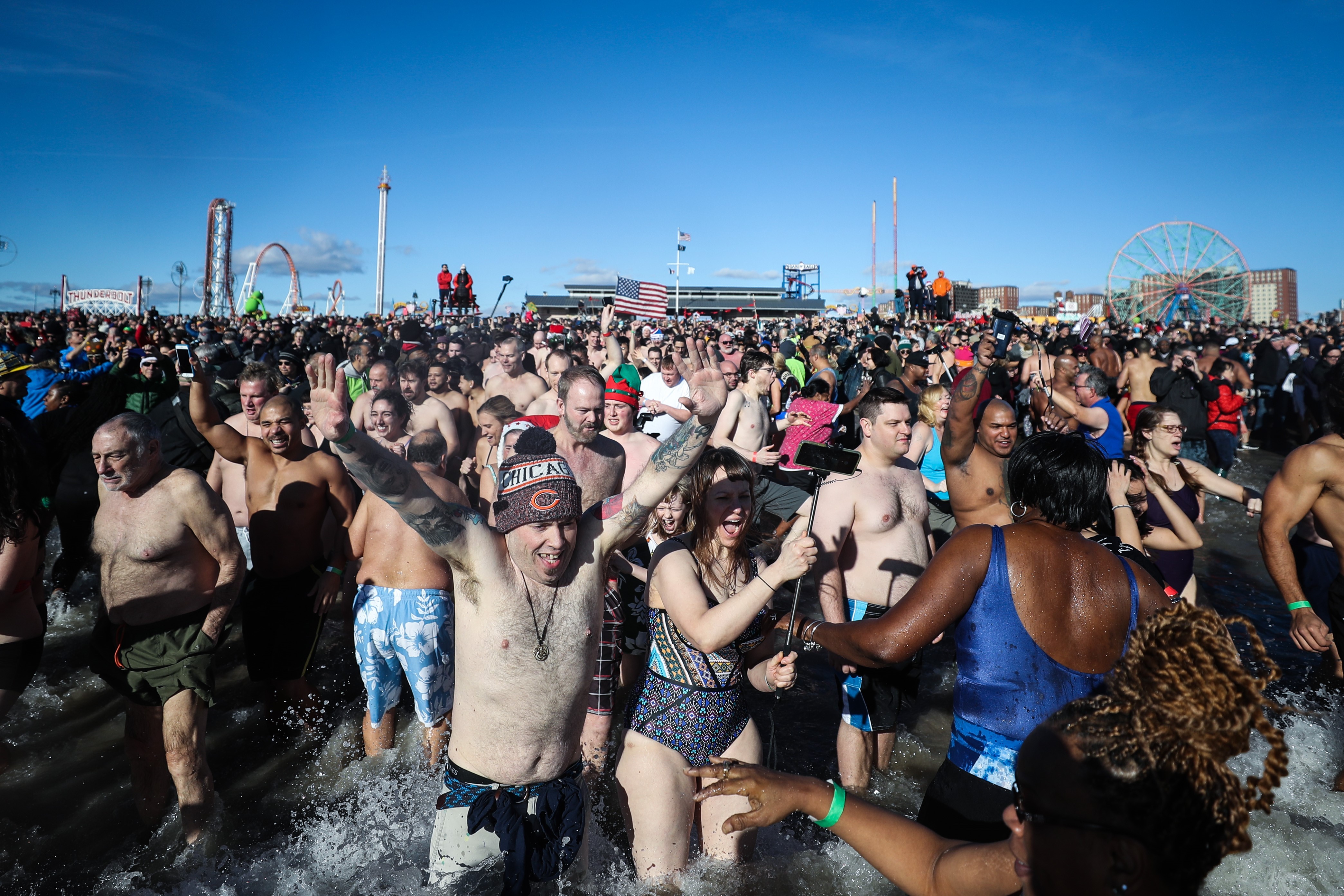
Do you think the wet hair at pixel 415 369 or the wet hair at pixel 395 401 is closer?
the wet hair at pixel 395 401

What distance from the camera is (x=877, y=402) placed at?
436 centimetres

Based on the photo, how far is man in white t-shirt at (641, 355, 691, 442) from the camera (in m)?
7.62

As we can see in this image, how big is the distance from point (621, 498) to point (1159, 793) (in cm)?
188

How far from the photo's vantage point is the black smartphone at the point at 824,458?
2609 mm

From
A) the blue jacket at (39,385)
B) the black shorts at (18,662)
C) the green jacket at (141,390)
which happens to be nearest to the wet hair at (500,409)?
the black shorts at (18,662)

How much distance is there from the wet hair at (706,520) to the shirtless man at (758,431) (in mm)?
2455

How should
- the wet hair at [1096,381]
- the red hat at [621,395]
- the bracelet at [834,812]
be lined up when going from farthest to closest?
the wet hair at [1096,381] → the red hat at [621,395] → the bracelet at [834,812]

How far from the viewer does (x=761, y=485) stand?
7.14 meters

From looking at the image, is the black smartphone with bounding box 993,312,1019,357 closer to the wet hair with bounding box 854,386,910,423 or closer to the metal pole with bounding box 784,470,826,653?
the wet hair with bounding box 854,386,910,423

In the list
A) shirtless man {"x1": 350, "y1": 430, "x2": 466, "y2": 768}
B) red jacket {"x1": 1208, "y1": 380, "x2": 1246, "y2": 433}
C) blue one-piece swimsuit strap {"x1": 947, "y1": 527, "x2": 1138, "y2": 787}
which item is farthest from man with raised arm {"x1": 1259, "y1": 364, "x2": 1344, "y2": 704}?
red jacket {"x1": 1208, "y1": 380, "x2": 1246, "y2": 433}

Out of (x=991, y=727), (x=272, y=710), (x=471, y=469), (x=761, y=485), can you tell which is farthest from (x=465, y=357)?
(x=991, y=727)

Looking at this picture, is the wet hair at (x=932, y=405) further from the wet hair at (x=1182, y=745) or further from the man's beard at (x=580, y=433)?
the wet hair at (x=1182, y=745)

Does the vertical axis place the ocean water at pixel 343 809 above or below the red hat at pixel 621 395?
below

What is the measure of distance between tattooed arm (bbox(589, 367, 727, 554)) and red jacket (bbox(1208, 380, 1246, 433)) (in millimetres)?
10430
